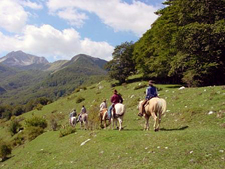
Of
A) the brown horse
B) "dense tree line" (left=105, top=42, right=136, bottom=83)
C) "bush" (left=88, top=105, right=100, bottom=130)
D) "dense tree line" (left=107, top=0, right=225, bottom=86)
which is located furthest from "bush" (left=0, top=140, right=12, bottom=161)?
"dense tree line" (left=105, top=42, right=136, bottom=83)

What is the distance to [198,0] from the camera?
27.4 metres

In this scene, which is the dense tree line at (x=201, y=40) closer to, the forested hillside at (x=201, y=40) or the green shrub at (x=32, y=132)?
the forested hillside at (x=201, y=40)

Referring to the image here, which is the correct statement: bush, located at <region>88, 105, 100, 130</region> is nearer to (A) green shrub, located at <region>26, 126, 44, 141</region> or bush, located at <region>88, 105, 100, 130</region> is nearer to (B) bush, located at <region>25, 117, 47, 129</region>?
(A) green shrub, located at <region>26, 126, 44, 141</region>

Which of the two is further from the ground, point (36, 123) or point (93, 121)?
point (93, 121)

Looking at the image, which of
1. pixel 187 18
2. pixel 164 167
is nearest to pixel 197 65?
pixel 187 18

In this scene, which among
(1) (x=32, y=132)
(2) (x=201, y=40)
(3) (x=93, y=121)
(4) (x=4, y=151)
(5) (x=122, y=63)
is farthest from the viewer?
(5) (x=122, y=63)

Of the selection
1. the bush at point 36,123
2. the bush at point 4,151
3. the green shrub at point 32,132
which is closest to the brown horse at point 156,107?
the bush at point 4,151

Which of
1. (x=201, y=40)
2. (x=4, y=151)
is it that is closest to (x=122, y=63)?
(x=201, y=40)

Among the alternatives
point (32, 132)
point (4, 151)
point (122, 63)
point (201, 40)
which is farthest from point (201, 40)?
point (122, 63)

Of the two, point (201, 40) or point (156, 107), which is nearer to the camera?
point (156, 107)

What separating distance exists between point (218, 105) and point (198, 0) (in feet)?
58.0

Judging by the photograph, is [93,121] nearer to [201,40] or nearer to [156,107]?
[156,107]

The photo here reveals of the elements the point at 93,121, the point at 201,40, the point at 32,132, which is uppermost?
the point at 201,40

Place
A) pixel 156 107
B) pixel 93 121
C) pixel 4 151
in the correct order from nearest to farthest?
pixel 156 107 → pixel 93 121 → pixel 4 151
